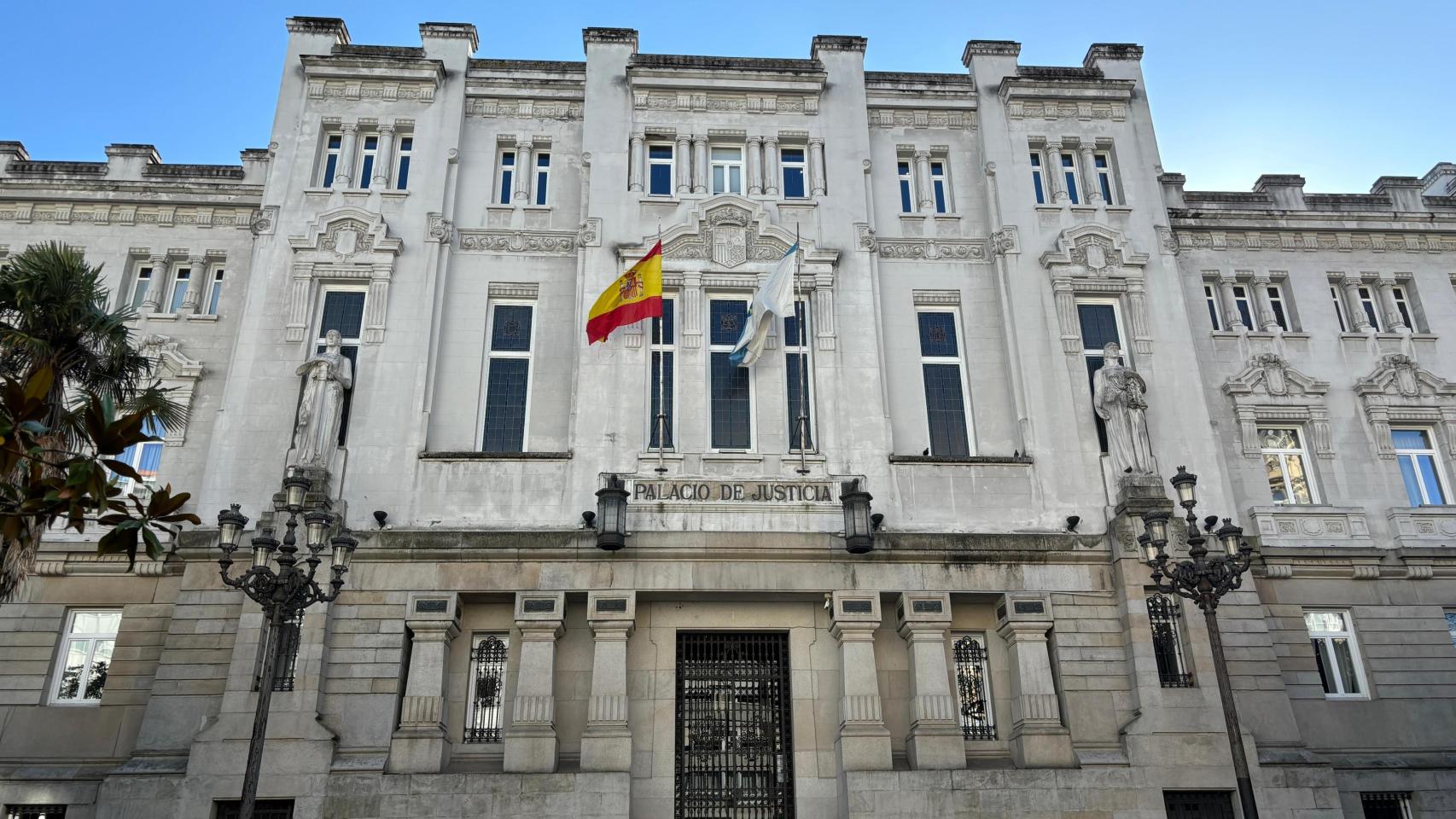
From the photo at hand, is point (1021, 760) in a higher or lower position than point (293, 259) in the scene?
lower

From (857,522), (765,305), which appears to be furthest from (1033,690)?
(765,305)

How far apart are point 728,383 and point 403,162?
362 inches

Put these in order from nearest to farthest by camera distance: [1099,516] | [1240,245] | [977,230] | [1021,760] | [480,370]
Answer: [1021,760] → [1099,516] → [480,370] → [977,230] → [1240,245]

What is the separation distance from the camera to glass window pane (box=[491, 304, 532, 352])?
861 inches

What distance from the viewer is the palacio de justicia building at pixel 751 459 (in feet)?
59.2

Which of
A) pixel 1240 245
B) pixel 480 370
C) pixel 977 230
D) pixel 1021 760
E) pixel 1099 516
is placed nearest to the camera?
pixel 1021 760

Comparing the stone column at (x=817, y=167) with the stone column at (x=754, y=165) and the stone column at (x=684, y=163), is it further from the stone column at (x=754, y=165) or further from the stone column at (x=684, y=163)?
the stone column at (x=684, y=163)

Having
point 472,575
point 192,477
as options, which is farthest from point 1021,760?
point 192,477

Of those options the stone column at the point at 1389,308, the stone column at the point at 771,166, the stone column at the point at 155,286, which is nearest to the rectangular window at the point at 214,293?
the stone column at the point at 155,286

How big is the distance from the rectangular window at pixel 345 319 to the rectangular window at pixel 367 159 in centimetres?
277

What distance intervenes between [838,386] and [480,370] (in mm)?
7413

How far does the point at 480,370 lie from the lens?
843 inches

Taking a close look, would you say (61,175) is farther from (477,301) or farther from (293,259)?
(477,301)

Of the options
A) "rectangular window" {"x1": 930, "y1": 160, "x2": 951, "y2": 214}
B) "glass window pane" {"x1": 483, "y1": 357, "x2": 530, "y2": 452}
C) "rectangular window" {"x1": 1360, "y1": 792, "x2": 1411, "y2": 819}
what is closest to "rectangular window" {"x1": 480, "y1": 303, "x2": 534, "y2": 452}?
"glass window pane" {"x1": 483, "y1": 357, "x2": 530, "y2": 452}
